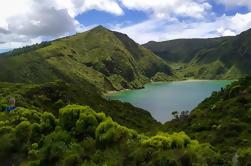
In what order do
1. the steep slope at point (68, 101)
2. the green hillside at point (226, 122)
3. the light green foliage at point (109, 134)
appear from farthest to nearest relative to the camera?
the steep slope at point (68, 101)
the green hillside at point (226, 122)
the light green foliage at point (109, 134)

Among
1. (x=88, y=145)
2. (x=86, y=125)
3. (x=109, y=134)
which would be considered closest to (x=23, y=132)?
(x=86, y=125)

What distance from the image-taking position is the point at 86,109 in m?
41.2

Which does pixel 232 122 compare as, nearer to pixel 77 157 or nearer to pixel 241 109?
pixel 241 109

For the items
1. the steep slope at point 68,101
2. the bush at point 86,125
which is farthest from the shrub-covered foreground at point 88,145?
the steep slope at point 68,101

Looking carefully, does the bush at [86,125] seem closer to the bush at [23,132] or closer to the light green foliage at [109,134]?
the light green foliage at [109,134]

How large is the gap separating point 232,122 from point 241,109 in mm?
8335

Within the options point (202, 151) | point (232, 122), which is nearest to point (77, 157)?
point (202, 151)

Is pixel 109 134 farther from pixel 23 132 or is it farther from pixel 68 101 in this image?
pixel 68 101

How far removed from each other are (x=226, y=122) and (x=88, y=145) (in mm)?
52832

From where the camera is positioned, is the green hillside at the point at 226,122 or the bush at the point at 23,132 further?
the green hillside at the point at 226,122

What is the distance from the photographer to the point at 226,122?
82438mm

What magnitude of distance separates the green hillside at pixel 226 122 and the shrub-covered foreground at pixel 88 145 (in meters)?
29.6

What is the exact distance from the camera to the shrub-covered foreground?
30.5m

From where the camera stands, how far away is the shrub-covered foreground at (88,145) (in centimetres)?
3052
